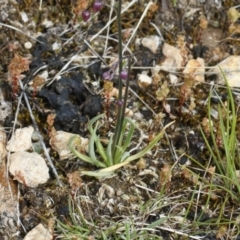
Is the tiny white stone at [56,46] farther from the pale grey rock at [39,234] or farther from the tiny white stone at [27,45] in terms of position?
the pale grey rock at [39,234]

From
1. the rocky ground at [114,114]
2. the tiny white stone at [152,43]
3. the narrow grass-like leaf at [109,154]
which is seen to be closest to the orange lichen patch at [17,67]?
the rocky ground at [114,114]

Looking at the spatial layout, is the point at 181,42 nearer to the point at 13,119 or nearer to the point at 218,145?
the point at 218,145

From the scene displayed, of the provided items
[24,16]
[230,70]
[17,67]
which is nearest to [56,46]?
[24,16]

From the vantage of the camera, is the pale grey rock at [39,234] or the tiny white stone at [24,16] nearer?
the pale grey rock at [39,234]

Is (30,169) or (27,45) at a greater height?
(27,45)

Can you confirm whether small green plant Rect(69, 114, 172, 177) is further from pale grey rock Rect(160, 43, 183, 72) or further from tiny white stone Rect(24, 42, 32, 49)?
tiny white stone Rect(24, 42, 32, 49)

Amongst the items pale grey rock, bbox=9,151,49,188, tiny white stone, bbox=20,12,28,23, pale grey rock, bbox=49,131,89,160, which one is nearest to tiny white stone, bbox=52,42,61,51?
tiny white stone, bbox=20,12,28,23

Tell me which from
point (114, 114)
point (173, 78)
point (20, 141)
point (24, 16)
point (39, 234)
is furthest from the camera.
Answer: point (24, 16)

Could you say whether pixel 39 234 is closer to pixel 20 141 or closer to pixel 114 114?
pixel 20 141

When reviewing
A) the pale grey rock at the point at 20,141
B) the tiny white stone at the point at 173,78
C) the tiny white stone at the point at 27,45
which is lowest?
the pale grey rock at the point at 20,141

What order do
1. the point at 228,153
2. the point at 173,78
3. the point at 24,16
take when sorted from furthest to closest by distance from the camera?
the point at 24,16, the point at 173,78, the point at 228,153

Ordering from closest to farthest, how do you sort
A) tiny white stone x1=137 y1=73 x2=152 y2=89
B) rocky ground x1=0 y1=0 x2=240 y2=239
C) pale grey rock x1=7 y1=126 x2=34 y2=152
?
rocky ground x1=0 y1=0 x2=240 y2=239, pale grey rock x1=7 y1=126 x2=34 y2=152, tiny white stone x1=137 y1=73 x2=152 y2=89
